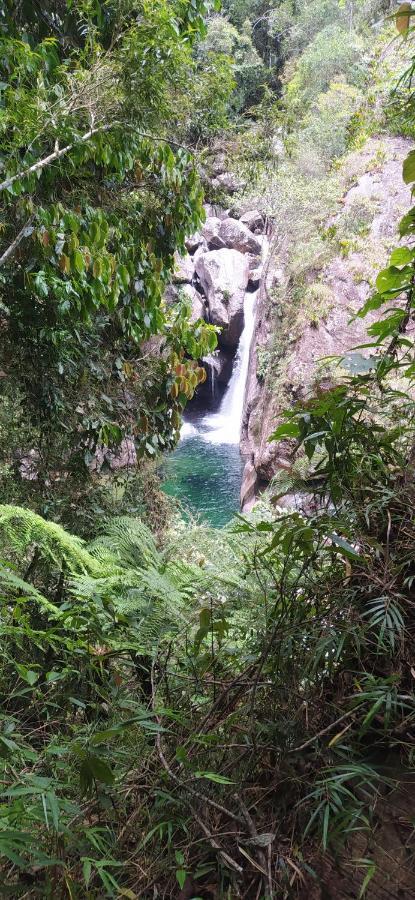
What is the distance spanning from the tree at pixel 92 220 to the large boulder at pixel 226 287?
10591 mm

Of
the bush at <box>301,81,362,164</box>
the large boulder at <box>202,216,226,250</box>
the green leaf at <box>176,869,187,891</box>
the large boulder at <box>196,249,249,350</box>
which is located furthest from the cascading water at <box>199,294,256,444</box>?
the green leaf at <box>176,869,187,891</box>

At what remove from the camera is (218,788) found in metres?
1.17

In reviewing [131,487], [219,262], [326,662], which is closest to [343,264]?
[219,262]

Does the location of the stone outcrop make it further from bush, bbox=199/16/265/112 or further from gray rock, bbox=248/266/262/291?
bush, bbox=199/16/265/112

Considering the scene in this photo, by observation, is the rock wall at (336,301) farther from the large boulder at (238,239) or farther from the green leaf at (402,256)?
the green leaf at (402,256)

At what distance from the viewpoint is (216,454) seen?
13641mm

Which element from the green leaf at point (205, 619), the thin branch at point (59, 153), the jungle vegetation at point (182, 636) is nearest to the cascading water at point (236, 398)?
the jungle vegetation at point (182, 636)

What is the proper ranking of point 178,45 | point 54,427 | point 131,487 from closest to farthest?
point 178,45, point 54,427, point 131,487

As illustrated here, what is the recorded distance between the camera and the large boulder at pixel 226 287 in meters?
15.3

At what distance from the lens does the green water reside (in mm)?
10805

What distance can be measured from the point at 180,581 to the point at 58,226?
2313mm

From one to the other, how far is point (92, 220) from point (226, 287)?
12.3 metres

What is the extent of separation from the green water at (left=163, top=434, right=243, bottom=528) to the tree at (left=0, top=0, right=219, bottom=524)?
18.3 feet

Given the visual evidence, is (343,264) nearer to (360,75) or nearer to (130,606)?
(360,75)
